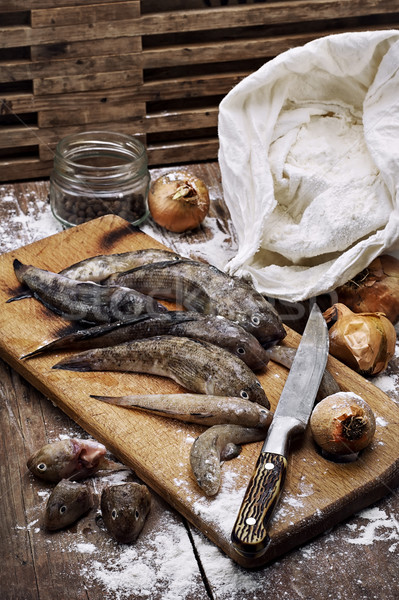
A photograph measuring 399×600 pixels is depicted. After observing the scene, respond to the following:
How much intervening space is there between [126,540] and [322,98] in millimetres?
1271

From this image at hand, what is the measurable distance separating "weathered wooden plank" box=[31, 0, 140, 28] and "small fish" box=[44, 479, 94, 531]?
145 centimetres

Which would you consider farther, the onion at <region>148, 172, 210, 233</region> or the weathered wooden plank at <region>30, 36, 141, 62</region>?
the weathered wooden plank at <region>30, 36, 141, 62</region>

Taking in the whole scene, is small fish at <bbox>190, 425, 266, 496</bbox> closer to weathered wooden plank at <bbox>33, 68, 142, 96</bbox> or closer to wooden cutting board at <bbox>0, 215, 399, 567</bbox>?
wooden cutting board at <bbox>0, 215, 399, 567</bbox>

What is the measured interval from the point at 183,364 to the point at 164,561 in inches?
15.4

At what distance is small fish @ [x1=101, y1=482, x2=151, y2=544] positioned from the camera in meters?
1.28

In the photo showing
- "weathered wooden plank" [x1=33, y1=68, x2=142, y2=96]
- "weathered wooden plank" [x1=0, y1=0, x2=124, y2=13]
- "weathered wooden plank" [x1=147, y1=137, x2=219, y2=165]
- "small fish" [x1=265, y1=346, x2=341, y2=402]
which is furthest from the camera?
"weathered wooden plank" [x1=147, y1=137, x2=219, y2=165]

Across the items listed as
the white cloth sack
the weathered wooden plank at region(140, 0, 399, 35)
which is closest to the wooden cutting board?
the white cloth sack

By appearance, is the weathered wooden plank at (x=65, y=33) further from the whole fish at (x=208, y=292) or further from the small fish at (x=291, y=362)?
the small fish at (x=291, y=362)

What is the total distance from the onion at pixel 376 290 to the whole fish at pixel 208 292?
254 millimetres

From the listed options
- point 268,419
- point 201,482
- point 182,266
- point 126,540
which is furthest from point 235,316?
point 126,540

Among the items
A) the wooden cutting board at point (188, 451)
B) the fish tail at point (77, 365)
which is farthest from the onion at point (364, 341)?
the fish tail at point (77, 365)

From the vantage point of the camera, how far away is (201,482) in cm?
133

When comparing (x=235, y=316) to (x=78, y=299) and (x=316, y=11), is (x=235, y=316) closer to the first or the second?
(x=78, y=299)

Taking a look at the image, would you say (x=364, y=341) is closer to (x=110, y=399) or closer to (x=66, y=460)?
(x=110, y=399)
